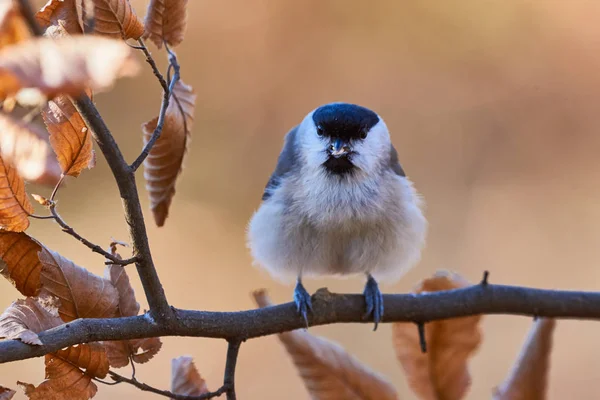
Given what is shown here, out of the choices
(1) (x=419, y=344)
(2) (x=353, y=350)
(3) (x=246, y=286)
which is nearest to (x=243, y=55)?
(3) (x=246, y=286)

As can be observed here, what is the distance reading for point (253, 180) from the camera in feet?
7.86

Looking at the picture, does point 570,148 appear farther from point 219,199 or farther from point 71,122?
point 71,122

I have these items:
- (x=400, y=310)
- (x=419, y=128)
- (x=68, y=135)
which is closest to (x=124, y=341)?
(x=68, y=135)

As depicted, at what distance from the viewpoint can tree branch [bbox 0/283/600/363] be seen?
1019mm

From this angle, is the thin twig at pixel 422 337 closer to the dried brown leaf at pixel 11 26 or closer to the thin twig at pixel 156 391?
the thin twig at pixel 156 391

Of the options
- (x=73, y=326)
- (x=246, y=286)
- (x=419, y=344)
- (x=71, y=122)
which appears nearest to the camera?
(x=71, y=122)

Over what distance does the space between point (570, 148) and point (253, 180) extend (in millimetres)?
1140

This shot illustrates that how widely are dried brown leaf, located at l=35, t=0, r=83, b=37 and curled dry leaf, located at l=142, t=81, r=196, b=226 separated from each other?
0.22m

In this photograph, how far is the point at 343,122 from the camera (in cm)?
148

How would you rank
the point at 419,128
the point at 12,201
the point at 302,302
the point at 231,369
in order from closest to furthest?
the point at 12,201
the point at 231,369
the point at 302,302
the point at 419,128

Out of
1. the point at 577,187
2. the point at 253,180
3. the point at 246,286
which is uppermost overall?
the point at 253,180

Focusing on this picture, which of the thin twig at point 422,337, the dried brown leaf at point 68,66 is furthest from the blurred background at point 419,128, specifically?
the dried brown leaf at point 68,66

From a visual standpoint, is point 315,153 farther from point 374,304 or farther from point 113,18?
point 113,18

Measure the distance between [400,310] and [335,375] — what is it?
17.9 inches
